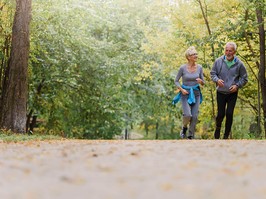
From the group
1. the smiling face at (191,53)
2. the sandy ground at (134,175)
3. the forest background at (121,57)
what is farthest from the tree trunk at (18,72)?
the sandy ground at (134,175)

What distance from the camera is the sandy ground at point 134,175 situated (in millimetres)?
3373

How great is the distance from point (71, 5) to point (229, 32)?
526cm

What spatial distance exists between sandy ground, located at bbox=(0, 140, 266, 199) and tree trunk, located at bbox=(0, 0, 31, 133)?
6.68 m

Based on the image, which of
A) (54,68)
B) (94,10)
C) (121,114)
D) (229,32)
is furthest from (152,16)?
(229,32)

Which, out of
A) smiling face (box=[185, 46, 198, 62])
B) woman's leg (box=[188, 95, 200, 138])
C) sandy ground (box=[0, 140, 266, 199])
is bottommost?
sandy ground (box=[0, 140, 266, 199])

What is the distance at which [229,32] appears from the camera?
15172 millimetres

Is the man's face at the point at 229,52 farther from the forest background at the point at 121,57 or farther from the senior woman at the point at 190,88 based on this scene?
the forest background at the point at 121,57

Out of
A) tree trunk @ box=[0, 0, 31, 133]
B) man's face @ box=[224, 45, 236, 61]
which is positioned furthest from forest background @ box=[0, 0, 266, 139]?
man's face @ box=[224, 45, 236, 61]

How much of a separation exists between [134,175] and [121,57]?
20.4 metres

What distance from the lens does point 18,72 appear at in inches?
492

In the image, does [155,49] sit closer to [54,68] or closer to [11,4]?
[54,68]

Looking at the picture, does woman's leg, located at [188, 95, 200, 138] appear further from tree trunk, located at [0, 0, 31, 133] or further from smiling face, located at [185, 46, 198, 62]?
tree trunk, located at [0, 0, 31, 133]

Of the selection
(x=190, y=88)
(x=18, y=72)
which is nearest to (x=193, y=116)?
(x=190, y=88)

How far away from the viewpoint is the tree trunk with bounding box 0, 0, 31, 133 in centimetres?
1250
